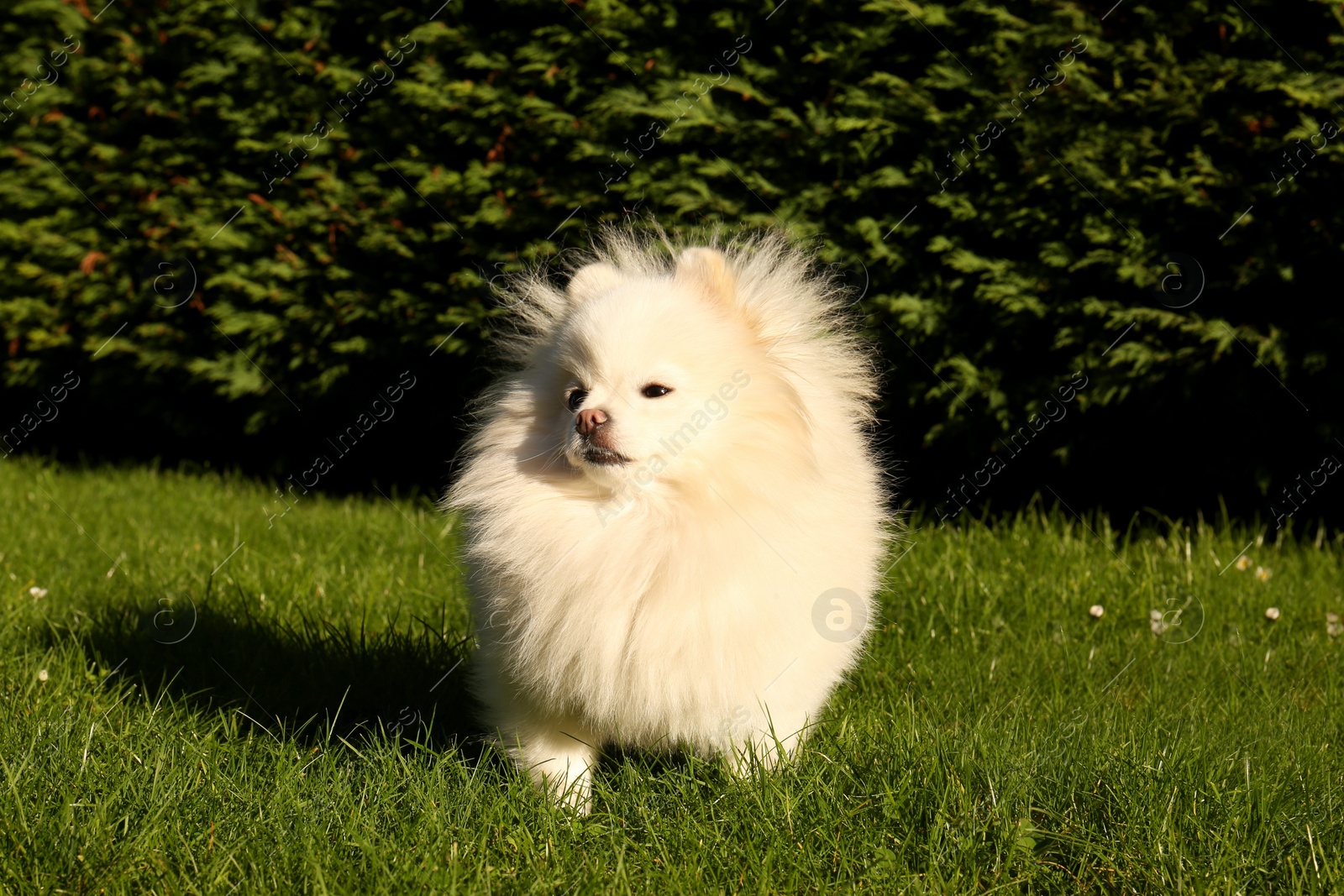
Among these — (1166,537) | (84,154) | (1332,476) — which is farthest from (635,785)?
(84,154)

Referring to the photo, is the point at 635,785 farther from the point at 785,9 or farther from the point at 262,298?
the point at 262,298

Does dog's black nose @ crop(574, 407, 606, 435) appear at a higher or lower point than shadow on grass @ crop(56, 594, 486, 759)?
higher

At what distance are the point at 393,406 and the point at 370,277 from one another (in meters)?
0.88

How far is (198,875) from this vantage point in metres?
2.42

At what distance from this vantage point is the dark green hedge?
500 cm

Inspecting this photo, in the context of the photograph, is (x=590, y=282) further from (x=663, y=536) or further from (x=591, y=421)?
(x=663, y=536)

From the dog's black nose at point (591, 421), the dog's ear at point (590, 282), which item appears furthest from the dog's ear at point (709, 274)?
the dog's black nose at point (591, 421)

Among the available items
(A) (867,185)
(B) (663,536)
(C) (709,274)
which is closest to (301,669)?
(B) (663,536)

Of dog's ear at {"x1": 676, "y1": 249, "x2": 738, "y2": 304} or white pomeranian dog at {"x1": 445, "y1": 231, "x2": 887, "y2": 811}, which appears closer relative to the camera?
white pomeranian dog at {"x1": 445, "y1": 231, "x2": 887, "y2": 811}

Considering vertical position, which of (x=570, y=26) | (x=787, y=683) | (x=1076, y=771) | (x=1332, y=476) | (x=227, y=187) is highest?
(x=1332, y=476)

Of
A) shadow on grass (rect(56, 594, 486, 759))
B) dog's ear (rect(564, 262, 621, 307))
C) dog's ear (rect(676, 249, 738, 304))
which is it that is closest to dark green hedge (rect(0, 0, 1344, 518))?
dog's ear (rect(564, 262, 621, 307))

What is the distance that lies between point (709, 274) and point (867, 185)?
2669 mm

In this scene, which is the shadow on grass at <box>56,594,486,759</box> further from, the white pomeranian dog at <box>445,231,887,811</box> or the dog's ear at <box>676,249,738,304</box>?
the dog's ear at <box>676,249,738,304</box>

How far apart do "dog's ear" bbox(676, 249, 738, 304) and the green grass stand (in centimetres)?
130
